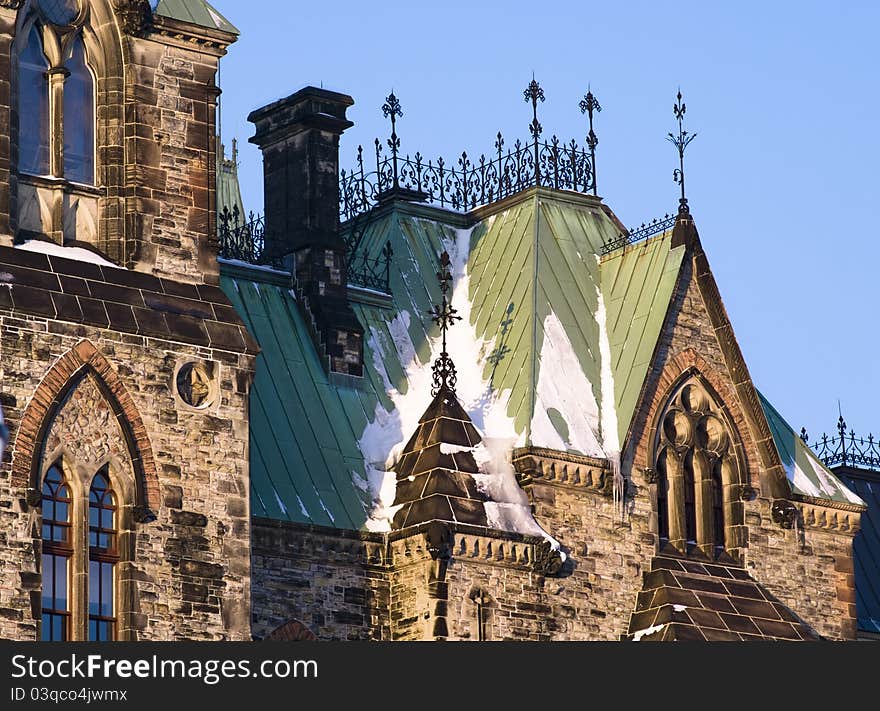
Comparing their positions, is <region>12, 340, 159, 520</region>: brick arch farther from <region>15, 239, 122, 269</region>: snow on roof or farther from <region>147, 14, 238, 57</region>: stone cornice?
<region>147, 14, 238, 57</region>: stone cornice

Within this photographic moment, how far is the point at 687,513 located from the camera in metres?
64.2

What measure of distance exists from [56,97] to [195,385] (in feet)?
17.9

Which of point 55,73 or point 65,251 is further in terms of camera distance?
point 55,73

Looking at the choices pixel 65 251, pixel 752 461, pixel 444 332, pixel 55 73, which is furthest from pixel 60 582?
pixel 752 461

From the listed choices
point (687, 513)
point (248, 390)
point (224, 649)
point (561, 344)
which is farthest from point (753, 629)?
point (224, 649)

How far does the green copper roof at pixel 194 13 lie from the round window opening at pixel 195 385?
6.17 m

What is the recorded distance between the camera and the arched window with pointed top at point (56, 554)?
54.1 meters

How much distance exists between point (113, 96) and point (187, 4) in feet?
8.09

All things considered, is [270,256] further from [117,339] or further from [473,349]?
[117,339]

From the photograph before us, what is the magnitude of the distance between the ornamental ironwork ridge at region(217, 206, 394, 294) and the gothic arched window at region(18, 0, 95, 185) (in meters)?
8.50

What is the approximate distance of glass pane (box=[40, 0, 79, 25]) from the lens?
2232 inches

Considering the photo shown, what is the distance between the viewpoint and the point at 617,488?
62875 millimetres

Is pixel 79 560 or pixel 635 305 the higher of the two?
pixel 635 305

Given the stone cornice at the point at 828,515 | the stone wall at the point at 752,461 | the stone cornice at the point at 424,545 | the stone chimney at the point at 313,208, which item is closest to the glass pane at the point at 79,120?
the stone cornice at the point at 424,545
